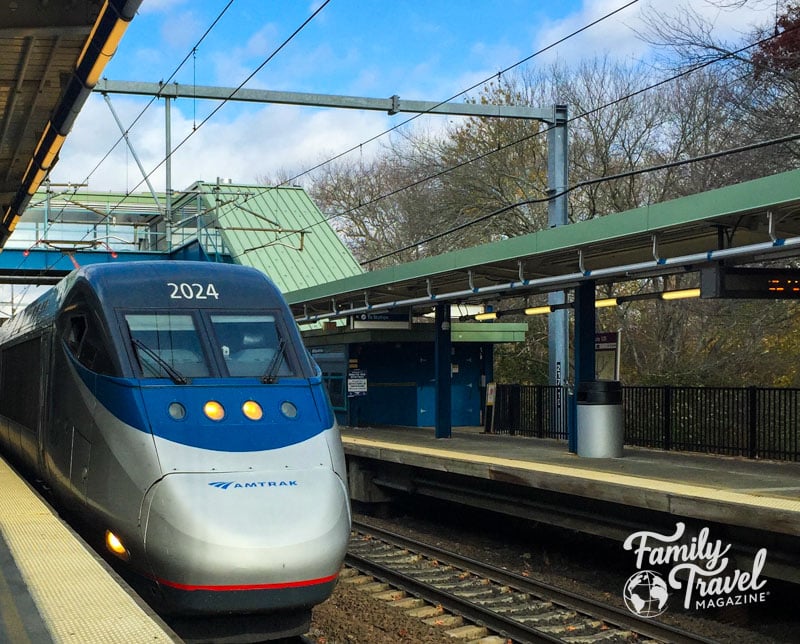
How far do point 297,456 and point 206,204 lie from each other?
1147 inches

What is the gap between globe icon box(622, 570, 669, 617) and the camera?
10070 millimetres

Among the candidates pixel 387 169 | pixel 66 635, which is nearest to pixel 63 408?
pixel 66 635

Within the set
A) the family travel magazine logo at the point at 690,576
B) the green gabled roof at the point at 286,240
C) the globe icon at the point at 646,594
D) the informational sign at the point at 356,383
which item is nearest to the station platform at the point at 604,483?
the family travel magazine logo at the point at 690,576

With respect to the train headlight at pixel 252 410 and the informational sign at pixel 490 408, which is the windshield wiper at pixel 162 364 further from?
the informational sign at pixel 490 408

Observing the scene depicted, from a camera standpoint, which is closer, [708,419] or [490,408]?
[708,419]

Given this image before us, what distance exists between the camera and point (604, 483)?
34.8 feet

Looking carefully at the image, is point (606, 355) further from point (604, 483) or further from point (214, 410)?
point (214, 410)

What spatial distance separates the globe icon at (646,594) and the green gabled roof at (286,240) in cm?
2388

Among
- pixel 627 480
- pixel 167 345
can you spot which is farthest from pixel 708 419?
pixel 167 345

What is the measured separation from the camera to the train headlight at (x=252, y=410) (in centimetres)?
805

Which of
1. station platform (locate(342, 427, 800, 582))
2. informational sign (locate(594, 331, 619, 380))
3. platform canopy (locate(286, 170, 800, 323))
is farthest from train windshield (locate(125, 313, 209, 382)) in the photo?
informational sign (locate(594, 331, 619, 380))

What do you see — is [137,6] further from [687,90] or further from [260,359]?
[687,90]

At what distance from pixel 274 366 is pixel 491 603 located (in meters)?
3.55

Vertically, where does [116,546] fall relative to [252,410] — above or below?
below
